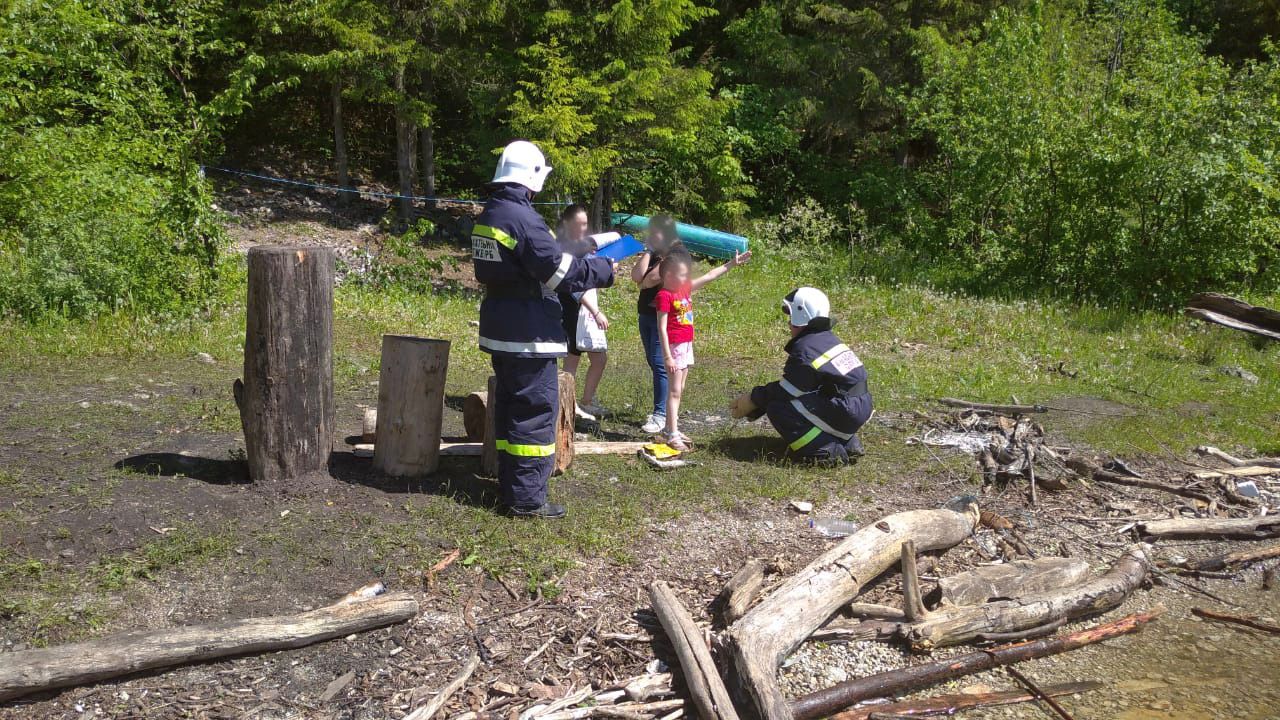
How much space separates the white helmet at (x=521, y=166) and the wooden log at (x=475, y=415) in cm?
194

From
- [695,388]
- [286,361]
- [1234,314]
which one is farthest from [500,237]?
[1234,314]

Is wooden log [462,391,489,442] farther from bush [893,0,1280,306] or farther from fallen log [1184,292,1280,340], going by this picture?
bush [893,0,1280,306]

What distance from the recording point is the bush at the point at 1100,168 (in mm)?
14320

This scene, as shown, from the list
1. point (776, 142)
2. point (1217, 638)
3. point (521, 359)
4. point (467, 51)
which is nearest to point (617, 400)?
point (521, 359)

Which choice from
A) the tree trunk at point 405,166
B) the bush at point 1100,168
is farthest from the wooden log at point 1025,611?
the tree trunk at point 405,166

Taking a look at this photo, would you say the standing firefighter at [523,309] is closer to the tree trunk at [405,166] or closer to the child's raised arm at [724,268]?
the child's raised arm at [724,268]

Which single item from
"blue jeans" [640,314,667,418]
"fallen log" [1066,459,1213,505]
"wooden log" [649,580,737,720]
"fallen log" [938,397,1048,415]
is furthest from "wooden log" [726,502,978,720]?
"fallen log" [938,397,1048,415]

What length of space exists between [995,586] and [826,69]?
17956mm

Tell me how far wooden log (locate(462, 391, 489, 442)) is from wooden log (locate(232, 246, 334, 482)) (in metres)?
1.28

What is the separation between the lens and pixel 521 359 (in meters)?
5.68

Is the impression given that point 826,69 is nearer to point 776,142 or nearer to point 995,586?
point 776,142

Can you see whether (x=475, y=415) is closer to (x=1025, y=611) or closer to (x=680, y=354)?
(x=680, y=354)

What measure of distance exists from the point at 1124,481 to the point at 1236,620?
2.03m

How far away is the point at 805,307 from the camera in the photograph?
741cm
